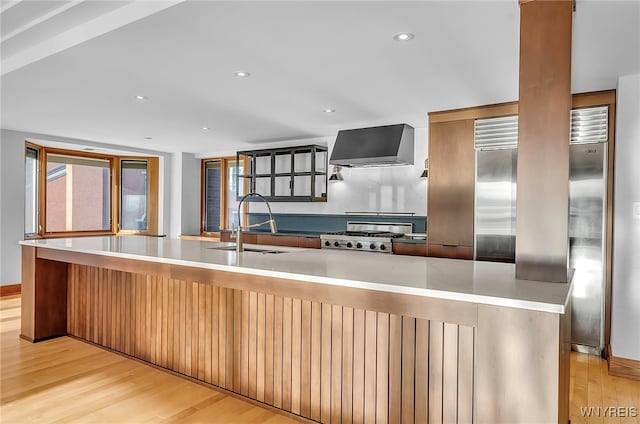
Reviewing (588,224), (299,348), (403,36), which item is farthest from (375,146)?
(299,348)

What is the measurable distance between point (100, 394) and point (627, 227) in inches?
156

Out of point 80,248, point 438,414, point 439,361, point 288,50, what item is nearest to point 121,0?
point 288,50

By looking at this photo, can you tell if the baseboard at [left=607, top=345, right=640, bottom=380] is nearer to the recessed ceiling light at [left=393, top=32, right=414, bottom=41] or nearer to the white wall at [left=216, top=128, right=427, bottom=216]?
the white wall at [left=216, top=128, right=427, bottom=216]

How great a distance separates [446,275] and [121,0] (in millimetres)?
2339

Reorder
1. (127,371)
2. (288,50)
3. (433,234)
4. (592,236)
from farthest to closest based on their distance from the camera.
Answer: (433,234)
(592,236)
(127,371)
(288,50)

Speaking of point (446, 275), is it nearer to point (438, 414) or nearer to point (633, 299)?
point (438, 414)

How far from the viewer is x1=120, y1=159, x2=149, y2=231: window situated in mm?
7488

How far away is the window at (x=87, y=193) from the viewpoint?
625 centimetres

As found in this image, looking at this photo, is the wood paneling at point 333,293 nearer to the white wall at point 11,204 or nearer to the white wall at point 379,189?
the white wall at point 379,189

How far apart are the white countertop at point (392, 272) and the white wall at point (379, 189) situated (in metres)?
2.65

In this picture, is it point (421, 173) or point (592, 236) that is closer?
point (592, 236)

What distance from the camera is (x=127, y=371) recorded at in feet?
9.91

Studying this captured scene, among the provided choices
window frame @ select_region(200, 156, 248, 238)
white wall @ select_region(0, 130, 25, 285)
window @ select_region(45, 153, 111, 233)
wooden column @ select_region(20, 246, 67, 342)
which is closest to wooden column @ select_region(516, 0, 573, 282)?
wooden column @ select_region(20, 246, 67, 342)

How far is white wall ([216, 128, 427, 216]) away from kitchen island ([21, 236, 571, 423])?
2.71m
